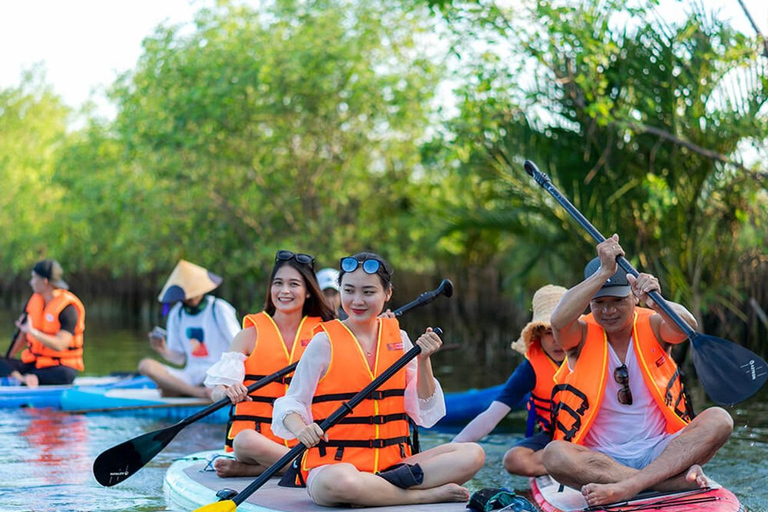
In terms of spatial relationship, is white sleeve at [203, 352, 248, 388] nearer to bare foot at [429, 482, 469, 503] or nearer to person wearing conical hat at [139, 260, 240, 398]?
bare foot at [429, 482, 469, 503]

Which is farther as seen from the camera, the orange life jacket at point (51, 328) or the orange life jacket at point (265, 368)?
the orange life jacket at point (51, 328)

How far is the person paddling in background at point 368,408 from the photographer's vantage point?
445 centimetres

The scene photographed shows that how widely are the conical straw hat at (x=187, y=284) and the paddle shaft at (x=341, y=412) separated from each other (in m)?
3.70

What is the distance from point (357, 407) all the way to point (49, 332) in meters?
5.61

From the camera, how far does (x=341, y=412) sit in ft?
14.4

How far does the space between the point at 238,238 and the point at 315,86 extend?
3842mm

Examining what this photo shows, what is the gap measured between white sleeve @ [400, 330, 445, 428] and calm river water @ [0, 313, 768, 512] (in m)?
1.64

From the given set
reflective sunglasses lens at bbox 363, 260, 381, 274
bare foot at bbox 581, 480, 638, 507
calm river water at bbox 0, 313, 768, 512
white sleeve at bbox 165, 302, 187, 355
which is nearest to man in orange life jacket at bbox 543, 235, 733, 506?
bare foot at bbox 581, 480, 638, 507

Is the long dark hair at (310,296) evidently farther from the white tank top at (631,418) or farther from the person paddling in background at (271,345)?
the white tank top at (631,418)

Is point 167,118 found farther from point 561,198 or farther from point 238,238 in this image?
point 561,198

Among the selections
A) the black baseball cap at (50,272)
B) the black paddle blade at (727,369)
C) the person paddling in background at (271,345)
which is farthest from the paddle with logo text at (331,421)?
the black baseball cap at (50,272)

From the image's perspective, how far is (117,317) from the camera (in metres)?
29.3

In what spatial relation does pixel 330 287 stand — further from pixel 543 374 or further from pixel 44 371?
pixel 44 371

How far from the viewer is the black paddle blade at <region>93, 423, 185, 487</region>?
5273 millimetres
